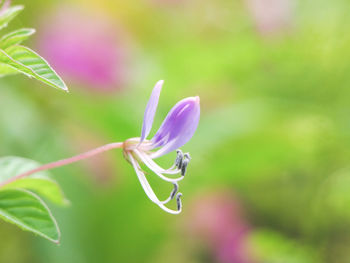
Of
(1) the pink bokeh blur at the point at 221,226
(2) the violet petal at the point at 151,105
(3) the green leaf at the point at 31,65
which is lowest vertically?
(3) the green leaf at the point at 31,65

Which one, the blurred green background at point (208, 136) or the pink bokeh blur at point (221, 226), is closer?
the blurred green background at point (208, 136)

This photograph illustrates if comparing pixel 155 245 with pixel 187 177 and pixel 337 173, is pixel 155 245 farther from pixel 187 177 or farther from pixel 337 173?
pixel 337 173

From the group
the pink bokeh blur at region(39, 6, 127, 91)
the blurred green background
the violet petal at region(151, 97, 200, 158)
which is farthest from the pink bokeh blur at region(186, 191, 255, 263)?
the violet petal at region(151, 97, 200, 158)

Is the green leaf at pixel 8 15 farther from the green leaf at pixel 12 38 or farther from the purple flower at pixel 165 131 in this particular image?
the purple flower at pixel 165 131

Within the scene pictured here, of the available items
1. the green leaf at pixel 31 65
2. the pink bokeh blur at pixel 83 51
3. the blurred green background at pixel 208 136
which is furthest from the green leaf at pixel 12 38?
the pink bokeh blur at pixel 83 51

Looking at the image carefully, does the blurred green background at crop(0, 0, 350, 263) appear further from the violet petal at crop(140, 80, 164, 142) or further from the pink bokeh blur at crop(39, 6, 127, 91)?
the violet petal at crop(140, 80, 164, 142)

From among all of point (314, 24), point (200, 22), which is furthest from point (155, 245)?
point (200, 22)

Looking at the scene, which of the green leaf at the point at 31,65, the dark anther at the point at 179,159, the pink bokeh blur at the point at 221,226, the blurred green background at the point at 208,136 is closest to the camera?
the green leaf at the point at 31,65
